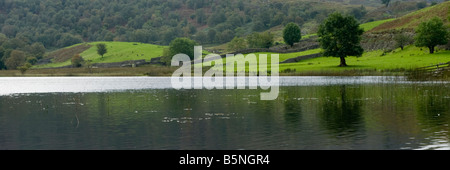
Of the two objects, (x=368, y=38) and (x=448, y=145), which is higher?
(x=368, y=38)

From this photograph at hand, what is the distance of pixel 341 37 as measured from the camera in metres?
113

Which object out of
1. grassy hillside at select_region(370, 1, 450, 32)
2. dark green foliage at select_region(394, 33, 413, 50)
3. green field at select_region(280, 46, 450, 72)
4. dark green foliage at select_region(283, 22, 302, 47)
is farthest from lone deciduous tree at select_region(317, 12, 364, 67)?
dark green foliage at select_region(283, 22, 302, 47)

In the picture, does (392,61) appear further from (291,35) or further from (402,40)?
(291,35)

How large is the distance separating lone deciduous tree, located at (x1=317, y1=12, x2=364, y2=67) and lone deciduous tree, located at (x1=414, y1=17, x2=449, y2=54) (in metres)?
13.1

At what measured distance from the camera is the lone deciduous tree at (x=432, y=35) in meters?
109

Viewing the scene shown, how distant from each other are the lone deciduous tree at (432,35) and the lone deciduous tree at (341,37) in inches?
517

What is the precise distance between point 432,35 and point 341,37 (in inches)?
774

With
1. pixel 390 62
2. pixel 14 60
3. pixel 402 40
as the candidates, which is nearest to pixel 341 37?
pixel 390 62

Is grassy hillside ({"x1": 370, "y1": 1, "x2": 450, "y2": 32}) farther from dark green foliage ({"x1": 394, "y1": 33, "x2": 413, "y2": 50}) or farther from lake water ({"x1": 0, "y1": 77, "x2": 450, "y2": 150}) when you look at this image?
lake water ({"x1": 0, "y1": 77, "x2": 450, "y2": 150})

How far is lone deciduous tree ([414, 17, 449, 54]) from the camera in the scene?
109 meters
